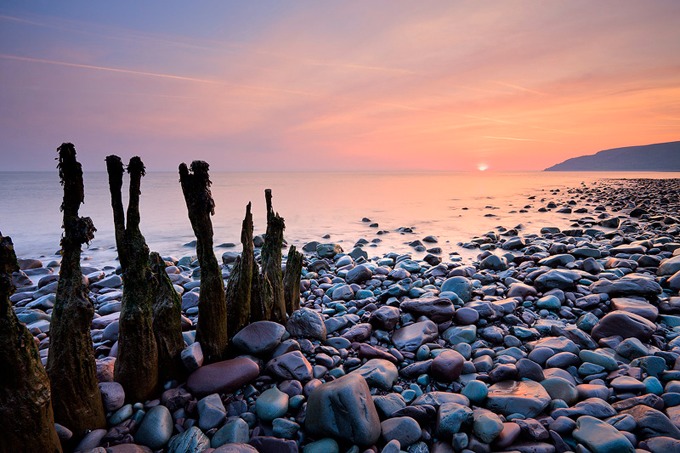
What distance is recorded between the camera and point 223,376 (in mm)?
3064

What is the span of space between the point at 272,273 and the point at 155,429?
1891mm

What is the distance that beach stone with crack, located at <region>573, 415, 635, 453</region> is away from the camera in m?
2.41

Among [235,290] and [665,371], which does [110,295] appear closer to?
[235,290]

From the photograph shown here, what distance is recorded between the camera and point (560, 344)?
12.4 ft

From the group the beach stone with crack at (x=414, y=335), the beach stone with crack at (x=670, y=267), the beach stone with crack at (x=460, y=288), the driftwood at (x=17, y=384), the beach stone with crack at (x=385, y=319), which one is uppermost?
the driftwood at (x=17, y=384)

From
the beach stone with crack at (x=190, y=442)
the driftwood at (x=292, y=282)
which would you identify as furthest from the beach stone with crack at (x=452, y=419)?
the driftwood at (x=292, y=282)

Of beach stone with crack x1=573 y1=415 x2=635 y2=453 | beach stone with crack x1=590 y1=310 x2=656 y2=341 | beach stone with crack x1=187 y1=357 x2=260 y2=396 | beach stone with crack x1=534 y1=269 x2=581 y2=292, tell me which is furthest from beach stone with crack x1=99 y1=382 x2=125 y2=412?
beach stone with crack x1=534 y1=269 x2=581 y2=292

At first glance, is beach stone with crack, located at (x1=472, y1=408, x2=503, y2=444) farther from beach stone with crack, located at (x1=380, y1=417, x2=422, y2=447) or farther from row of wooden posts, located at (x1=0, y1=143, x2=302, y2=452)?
row of wooden posts, located at (x1=0, y1=143, x2=302, y2=452)

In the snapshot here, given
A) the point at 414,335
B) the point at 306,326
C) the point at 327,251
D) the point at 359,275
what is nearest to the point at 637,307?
the point at 414,335

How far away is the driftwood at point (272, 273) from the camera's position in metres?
3.90

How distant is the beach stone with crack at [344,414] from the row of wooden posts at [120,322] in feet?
3.99

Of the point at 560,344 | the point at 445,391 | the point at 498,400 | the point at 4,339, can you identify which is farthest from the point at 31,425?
the point at 560,344

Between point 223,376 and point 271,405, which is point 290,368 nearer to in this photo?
point 271,405

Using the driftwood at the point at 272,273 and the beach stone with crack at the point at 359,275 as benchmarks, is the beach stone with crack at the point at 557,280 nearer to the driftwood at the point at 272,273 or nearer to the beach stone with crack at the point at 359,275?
the beach stone with crack at the point at 359,275
